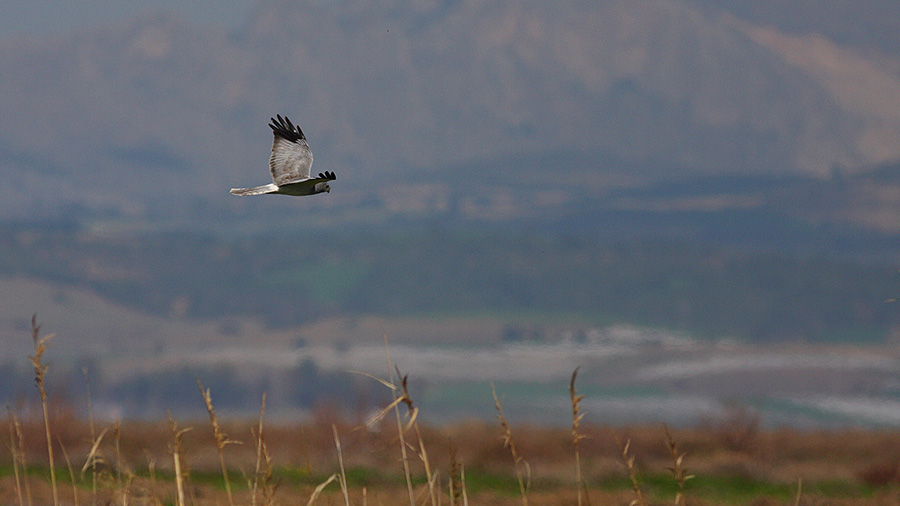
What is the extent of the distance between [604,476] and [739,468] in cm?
294

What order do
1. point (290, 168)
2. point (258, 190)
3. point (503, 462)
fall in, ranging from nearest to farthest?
point (258, 190) → point (290, 168) → point (503, 462)

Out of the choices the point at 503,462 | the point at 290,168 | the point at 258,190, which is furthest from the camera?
the point at 503,462

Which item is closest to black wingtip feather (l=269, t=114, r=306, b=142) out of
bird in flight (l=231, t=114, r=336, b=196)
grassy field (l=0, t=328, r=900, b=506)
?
bird in flight (l=231, t=114, r=336, b=196)

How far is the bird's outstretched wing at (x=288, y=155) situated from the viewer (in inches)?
445

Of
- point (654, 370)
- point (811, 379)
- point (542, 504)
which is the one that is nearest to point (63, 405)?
point (542, 504)

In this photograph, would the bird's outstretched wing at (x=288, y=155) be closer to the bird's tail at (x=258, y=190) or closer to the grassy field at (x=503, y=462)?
the bird's tail at (x=258, y=190)

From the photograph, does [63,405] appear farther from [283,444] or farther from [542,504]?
[542,504]

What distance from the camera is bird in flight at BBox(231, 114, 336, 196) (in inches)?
404

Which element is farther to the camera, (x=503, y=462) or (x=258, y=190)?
(x=503, y=462)

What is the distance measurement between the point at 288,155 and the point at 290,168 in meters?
0.45

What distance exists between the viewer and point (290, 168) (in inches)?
456

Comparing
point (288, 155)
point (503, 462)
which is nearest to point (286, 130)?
point (288, 155)

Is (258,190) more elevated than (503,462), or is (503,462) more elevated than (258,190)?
(258,190)

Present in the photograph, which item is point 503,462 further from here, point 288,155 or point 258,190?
point 258,190
